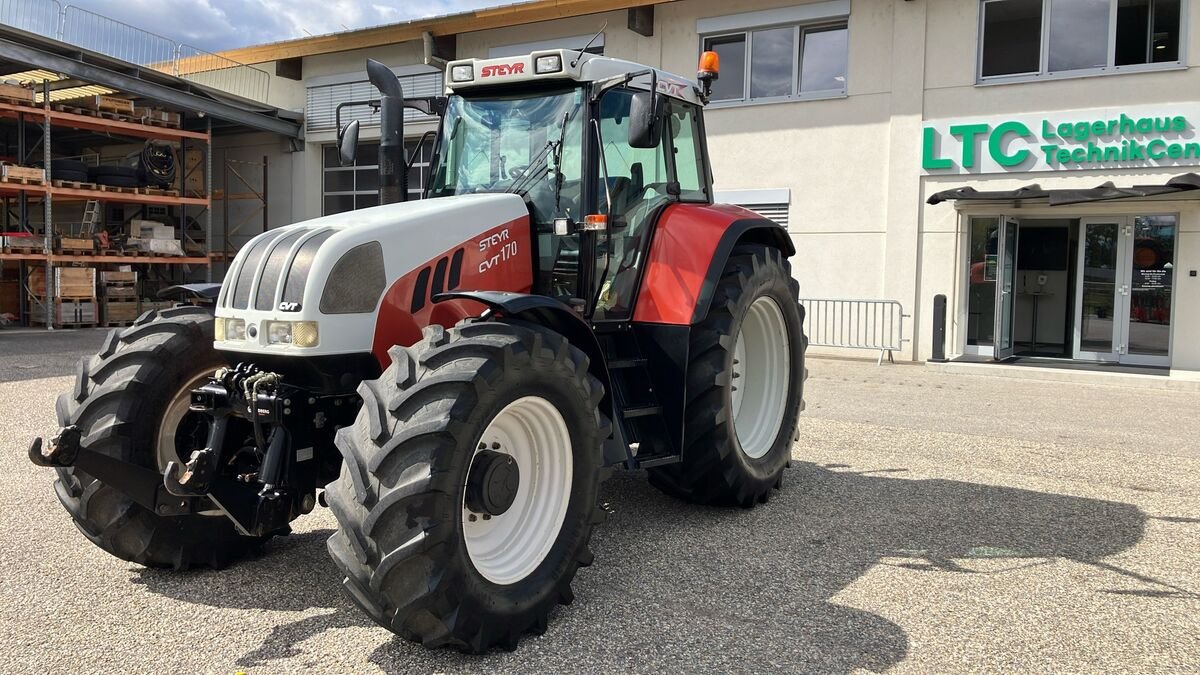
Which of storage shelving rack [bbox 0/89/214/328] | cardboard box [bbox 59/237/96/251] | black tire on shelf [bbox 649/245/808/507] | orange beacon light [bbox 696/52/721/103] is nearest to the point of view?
black tire on shelf [bbox 649/245/808/507]

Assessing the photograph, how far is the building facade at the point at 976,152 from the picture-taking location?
12859 millimetres

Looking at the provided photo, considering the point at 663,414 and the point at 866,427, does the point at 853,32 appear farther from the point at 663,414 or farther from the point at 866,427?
the point at 663,414

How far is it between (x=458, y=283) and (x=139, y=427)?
153 cm

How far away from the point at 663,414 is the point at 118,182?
17.7 m

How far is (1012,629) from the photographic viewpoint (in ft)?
12.3

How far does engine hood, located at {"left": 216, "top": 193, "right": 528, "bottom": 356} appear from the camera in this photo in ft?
12.4

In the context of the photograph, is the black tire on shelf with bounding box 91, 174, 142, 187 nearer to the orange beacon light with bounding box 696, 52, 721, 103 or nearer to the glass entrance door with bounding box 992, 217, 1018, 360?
the glass entrance door with bounding box 992, 217, 1018, 360

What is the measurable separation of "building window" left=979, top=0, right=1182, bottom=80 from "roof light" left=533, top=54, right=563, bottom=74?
1115 centimetres

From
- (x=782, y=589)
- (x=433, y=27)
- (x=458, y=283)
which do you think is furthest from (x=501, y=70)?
(x=433, y=27)

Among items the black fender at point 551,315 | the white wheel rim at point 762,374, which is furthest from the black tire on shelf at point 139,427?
the white wheel rim at point 762,374

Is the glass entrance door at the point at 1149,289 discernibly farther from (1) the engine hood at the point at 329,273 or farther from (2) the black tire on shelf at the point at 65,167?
(2) the black tire on shelf at the point at 65,167

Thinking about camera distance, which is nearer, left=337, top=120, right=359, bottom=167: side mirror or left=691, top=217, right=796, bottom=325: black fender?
left=691, top=217, right=796, bottom=325: black fender

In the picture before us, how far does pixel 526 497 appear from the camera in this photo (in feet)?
12.9

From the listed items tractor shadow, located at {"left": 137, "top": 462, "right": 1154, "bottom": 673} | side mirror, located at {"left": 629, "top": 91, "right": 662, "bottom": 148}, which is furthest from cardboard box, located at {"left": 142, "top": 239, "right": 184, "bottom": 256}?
side mirror, located at {"left": 629, "top": 91, "right": 662, "bottom": 148}
